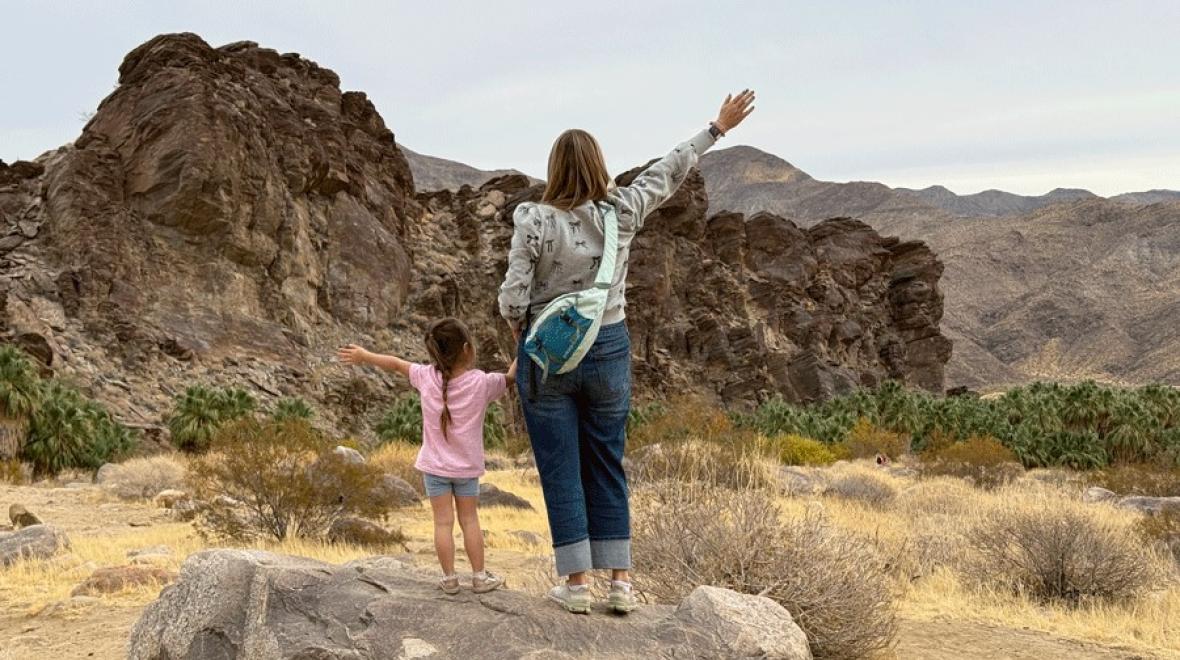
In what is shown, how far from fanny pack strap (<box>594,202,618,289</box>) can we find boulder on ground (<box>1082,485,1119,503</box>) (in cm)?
1963

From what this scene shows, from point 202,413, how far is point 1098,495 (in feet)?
94.8

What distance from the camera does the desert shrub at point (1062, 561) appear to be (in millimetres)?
9273

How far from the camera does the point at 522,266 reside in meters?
4.33

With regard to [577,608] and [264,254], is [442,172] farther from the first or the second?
[577,608]

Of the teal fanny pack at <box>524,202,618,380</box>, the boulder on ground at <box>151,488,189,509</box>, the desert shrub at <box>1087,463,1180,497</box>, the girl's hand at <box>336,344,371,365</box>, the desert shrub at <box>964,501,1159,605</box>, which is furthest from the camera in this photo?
the desert shrub at <box>1087,463,1180,497</box>

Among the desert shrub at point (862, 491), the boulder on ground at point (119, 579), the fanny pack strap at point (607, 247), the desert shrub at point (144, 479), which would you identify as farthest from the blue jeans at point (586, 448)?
the desert shrub at point (144, 479)

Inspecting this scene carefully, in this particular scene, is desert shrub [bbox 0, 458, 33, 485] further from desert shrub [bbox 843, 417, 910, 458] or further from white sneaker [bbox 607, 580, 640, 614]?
desert shrub [bbox 843, 417, 910, 458]

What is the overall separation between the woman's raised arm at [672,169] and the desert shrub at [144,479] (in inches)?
652

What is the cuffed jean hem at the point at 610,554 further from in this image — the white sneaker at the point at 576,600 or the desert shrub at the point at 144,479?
the desert shrub at the point at 144,479

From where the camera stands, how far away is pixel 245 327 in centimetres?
4600

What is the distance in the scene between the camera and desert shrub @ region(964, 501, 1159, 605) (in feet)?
30.4

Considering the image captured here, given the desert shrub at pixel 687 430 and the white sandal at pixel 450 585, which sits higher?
the white sandal at pixel 450 585

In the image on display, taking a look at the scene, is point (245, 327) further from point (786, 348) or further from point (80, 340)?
point (786, 348)

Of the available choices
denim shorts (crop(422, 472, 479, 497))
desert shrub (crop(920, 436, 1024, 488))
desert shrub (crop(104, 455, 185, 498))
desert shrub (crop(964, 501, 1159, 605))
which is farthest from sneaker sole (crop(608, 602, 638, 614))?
desert shrub (crop(920, 436, 1024, 488))
